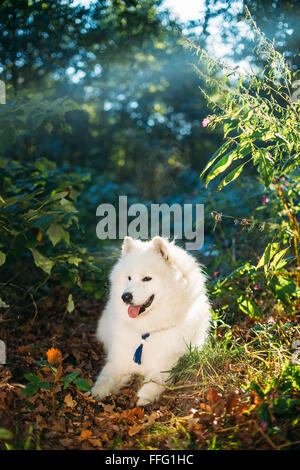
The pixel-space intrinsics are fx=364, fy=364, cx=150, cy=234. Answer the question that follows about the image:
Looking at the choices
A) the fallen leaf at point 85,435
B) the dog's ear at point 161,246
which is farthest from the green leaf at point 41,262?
the fallen leaf at point 85,435

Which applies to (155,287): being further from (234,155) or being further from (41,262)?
(234,155)

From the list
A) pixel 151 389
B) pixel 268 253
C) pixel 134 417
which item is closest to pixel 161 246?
pixel 268 253

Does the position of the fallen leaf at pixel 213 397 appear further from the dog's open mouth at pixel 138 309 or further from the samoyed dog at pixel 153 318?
the dog's open mouth at pixel 138 309

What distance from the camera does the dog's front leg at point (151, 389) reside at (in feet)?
8.42

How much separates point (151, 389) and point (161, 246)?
1047 mm

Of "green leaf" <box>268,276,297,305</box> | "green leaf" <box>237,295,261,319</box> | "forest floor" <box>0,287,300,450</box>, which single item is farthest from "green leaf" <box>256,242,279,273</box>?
"forest floor" <box>0,287,300,450</box>

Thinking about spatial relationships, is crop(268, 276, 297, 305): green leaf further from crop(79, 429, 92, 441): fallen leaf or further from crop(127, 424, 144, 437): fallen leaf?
crop(79, 429, 92, 441): fallen leaf

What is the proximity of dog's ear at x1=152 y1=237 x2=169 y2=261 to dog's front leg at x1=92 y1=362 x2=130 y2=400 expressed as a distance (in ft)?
3.13

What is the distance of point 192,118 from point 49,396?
20.7 feet

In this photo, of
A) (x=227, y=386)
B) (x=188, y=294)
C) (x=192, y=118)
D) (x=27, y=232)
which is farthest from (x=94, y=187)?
(x=227, y=386)

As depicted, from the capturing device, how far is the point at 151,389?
2604 millimetres

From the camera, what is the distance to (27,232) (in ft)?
10.2

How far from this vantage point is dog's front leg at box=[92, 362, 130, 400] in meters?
2.75

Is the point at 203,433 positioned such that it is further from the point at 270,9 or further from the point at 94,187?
the point at 94,187
